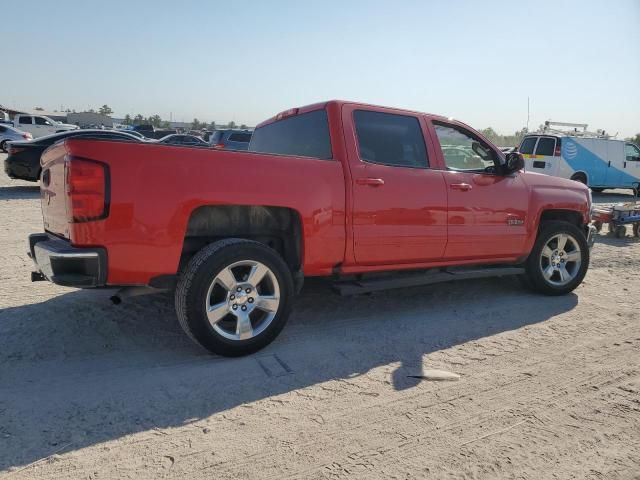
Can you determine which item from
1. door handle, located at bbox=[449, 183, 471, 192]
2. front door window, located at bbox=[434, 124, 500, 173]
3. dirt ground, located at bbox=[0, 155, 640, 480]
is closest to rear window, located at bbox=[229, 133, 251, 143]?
dirt ground, located at bbox=[0, 155, 640, 480]

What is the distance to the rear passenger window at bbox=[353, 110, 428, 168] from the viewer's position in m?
4.23

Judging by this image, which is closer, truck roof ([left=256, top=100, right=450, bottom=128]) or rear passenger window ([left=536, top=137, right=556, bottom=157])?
truck roof ([left=256, top=100, right=450, bottom=128])

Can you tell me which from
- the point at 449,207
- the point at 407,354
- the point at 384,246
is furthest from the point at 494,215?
the point at 407,354

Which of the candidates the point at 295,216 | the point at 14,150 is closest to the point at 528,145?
the point at 295,216

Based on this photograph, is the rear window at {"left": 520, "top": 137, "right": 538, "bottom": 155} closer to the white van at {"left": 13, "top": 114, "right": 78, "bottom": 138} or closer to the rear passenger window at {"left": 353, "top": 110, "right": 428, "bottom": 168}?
the rear passenger window at {"left": 353, "top": 110, "right": 428, "bottom": 168}

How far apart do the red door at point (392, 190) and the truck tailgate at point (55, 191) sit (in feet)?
6.95

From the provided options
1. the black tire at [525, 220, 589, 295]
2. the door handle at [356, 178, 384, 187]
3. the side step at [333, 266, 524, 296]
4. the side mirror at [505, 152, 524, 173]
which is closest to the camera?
the door handle at [356, 178, 384, 187]

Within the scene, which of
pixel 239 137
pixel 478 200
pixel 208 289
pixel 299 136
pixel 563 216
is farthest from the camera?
pixel 239 137

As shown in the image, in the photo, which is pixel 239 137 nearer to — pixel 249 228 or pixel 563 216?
pixel 563 216

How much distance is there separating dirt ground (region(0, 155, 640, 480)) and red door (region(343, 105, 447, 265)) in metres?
0.72

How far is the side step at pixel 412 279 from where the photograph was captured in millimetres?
4125

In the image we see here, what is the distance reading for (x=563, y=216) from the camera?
5625 millimetres

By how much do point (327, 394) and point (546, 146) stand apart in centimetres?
1535

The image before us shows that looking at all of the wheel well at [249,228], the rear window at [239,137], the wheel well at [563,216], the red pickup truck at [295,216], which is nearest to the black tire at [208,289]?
the red pickup truck at [295,216]
